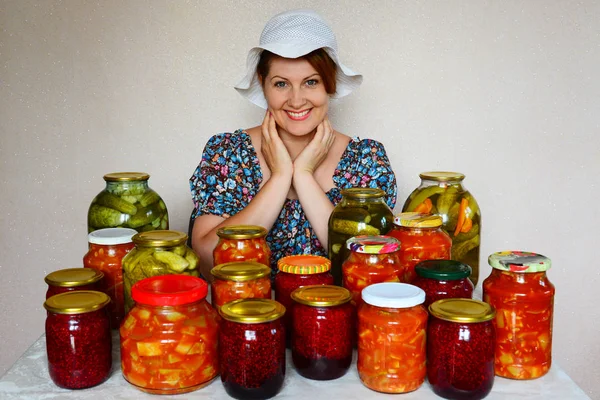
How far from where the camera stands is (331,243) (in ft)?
4.05

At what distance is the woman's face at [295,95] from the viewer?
5.86 ft

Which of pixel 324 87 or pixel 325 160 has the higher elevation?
pixel 324 87

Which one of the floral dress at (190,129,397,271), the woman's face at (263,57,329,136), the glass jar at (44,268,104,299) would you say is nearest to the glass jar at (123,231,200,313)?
the glass jar at (44,268,104,299)

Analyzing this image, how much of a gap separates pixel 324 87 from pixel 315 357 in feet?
3.46

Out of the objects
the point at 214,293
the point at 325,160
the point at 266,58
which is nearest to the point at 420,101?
the point at 325,160

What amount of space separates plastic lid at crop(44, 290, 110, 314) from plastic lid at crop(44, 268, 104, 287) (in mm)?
44

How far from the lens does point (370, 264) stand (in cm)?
102

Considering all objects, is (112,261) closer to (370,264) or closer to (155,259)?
(155,259)

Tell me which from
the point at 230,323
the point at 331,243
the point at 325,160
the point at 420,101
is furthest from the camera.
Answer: the point at 420,101

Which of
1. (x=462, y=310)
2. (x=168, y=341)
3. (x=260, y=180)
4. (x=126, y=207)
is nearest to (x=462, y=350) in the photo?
(x=462, y=310)

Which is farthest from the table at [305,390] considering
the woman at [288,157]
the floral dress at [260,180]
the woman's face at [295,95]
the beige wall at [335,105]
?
the beige wall at [335,105]

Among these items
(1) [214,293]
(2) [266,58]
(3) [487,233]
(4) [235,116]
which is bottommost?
(3) [487,233]

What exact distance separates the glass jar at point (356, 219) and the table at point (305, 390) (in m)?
0.28

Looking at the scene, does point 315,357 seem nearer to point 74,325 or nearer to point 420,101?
point 74,325
